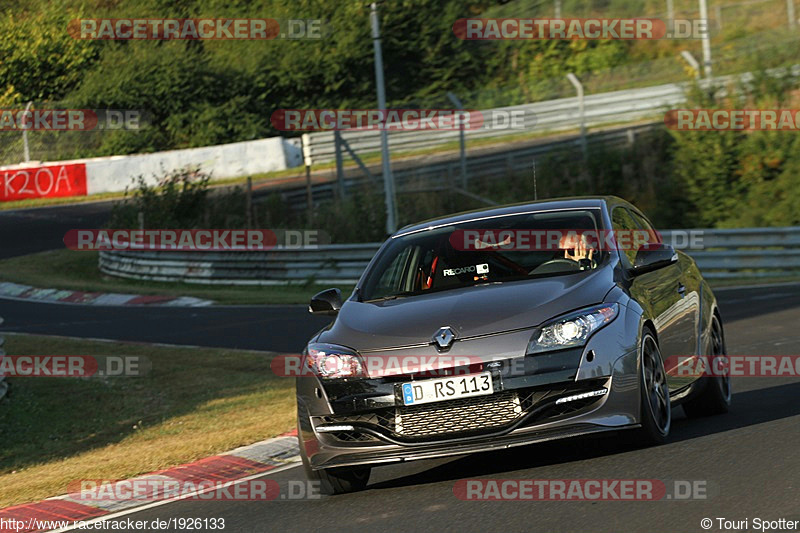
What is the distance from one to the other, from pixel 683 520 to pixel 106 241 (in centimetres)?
2905

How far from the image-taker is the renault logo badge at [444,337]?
7062mm

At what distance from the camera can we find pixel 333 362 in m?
7.41

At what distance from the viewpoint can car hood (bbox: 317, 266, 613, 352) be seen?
23.5ft

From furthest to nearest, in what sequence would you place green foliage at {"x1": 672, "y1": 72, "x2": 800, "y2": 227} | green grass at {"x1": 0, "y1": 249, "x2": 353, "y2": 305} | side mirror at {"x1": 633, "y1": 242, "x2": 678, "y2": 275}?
green grass at {"x1": 0, "y1": 249, "x2": 353, "y2": 305}, green foliage at {"x1": 672, "y1": 72, "x2": 800, "y2": 227}, side mirror at {"x1": 633, "y1": 242, "x2": 678, "y2": 275}

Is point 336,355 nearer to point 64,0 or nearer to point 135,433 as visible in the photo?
point 135,433

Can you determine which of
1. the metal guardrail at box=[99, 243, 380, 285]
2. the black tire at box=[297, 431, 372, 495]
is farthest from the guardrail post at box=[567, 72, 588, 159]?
the black tire at box=[297, 431, 372, 495]

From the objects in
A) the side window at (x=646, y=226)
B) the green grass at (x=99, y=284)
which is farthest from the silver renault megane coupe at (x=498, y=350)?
the green grass at (x=99, y=284)

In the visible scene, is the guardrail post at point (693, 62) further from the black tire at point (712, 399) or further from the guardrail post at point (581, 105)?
the black tire at point (712, 399)

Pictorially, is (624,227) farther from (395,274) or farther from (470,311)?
(470,311)

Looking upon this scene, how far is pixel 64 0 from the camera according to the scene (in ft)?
209

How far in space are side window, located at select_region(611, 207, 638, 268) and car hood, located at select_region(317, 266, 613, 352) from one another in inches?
16.7

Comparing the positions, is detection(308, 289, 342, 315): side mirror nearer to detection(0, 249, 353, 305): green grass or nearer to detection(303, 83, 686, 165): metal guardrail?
detection(0, 249, 353, 305): green grass

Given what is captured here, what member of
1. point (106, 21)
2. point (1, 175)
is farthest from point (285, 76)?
point (1, 175)

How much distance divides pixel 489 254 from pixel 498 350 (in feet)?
4.62
